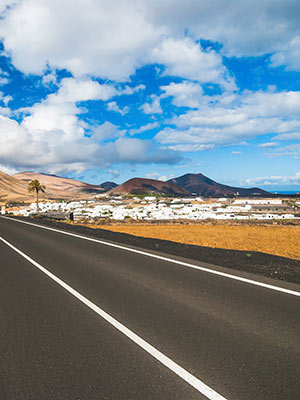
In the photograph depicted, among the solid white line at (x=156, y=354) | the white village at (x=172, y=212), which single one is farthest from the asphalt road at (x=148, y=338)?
the white village at (x=172, y=212)

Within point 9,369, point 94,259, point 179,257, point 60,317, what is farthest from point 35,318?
point 179,257

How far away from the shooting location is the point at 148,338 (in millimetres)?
4648

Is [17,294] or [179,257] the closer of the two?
[17,294]

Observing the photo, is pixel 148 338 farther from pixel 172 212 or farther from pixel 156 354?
pixel 172 212

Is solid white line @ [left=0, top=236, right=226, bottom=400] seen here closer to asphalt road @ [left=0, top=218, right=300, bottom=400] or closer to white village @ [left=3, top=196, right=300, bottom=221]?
asphalt road @ [left=0, top=218, right=300, bottom=400]

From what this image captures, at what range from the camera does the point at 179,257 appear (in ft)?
35.4

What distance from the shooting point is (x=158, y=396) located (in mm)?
3277

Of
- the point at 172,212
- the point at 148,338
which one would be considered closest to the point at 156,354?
the point at 148,338

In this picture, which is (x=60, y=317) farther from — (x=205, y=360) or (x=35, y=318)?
(x=205, y=360)

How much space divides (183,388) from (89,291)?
4.19m

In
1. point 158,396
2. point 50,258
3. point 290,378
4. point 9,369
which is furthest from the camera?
point 50,258

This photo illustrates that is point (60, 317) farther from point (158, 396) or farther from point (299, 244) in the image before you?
point (299, 244)

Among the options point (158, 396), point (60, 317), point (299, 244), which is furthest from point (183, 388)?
point (299, 244)

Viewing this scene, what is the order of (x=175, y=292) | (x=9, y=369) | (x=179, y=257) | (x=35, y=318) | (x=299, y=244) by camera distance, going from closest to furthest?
(x=9, y=369), (x=35, y=318), (x=175, y=292), (x=179, y=257), (x=299, y=244)
